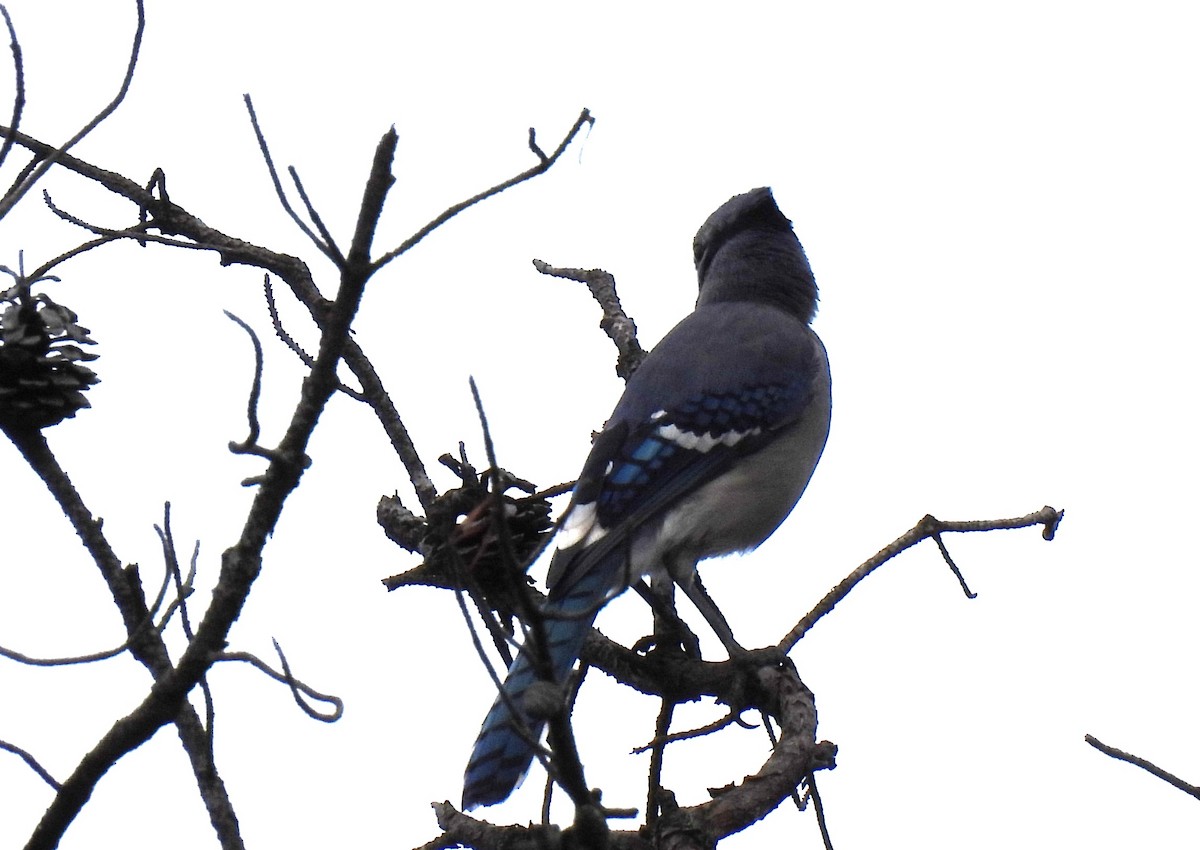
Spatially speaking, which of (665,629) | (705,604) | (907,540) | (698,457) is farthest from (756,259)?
(907,540)

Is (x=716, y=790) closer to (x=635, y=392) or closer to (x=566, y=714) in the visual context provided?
(x=566, y=714)

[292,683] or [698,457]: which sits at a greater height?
[698,457]

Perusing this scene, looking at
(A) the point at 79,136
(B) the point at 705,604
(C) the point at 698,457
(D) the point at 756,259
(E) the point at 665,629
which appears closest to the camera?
(A) the point at 79,136

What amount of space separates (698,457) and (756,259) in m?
1.04

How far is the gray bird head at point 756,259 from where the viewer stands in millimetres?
4125

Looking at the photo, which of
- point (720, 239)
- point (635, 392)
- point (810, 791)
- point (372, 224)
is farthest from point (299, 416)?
point (720, 239)

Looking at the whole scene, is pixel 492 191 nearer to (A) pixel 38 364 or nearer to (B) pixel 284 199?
(B) pixel 284 199

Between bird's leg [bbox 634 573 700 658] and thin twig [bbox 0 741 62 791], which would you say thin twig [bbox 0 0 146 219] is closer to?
thin twig [bbox 0 741 62 791]

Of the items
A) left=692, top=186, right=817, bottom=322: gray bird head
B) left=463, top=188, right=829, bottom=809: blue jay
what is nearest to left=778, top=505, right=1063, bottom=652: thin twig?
left=463, top=188, right=829, bottom=809: blue jay

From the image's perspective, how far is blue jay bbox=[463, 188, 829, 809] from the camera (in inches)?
117

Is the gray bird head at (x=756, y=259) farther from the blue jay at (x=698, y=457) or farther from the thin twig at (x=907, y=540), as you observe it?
the thin twig at (x=907, y=540)

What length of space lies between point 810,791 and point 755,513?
1.29 meters

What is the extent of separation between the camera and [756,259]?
418 cm

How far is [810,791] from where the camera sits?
2133mm
